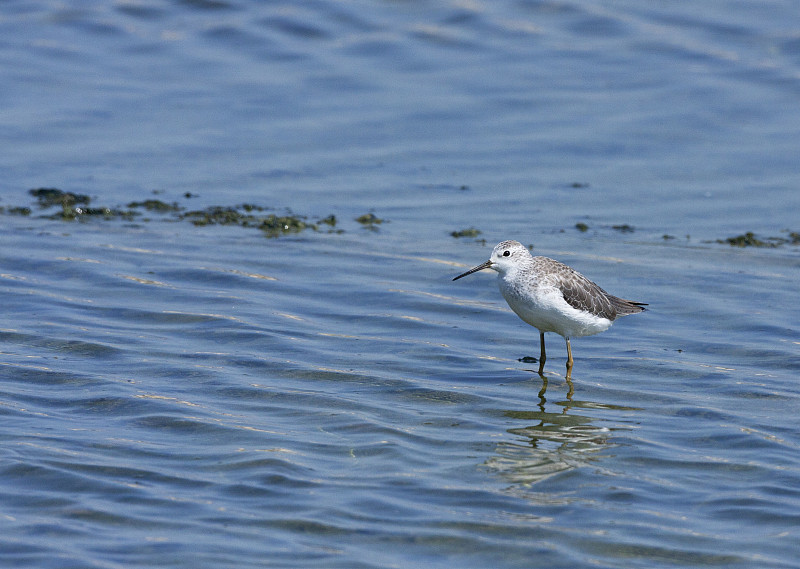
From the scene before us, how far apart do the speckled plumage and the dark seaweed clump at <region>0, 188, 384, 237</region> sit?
14.3 feet

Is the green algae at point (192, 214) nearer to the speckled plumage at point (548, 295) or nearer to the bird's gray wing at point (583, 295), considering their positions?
the speckled plumage at point (548, 295)

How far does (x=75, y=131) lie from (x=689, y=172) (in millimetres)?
10292

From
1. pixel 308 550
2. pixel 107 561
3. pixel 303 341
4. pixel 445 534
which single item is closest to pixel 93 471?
pixel 107 561

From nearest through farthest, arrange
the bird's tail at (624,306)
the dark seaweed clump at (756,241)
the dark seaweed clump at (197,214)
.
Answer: the bird's tail at (624,306) → the dark seaweed clump at (756,241) → the dark seaweed clump at (197,214)

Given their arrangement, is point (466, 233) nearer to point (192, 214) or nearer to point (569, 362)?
point (192, 214)

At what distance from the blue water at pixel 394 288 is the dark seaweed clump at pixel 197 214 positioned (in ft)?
0.71

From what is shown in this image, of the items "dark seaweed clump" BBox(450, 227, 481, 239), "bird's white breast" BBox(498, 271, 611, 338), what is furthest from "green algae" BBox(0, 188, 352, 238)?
"bird's white breast" BBox(498, 271, 611, 338)

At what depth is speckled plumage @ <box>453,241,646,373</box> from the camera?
9531 mm

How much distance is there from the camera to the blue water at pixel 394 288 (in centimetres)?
649

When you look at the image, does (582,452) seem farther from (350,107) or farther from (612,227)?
(350,107)

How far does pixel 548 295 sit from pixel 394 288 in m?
2.62

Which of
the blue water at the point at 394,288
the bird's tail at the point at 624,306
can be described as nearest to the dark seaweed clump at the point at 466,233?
the blue water at the point at 394,288

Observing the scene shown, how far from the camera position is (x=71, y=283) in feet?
37.3

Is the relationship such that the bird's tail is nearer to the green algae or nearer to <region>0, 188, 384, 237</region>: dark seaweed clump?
<region>0, 188, 384, 237</region>: dark seaweed clump
